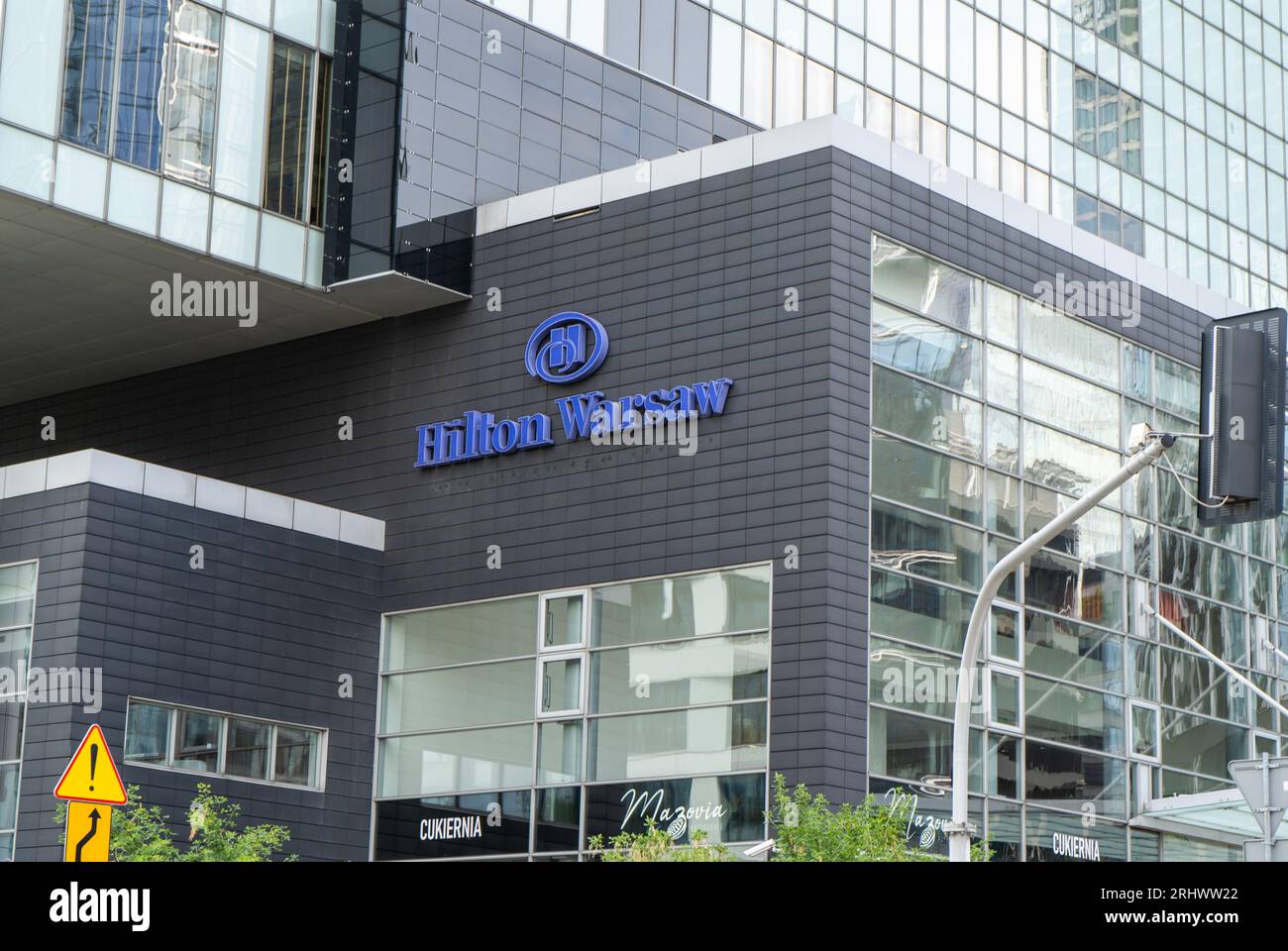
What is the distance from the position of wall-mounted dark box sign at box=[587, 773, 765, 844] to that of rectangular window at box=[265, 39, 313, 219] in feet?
37.2

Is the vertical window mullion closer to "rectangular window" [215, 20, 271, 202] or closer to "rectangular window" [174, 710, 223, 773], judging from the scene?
"rectangular window" [174, 710, 223, 773]

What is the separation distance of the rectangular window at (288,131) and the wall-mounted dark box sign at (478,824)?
10237 millimetres

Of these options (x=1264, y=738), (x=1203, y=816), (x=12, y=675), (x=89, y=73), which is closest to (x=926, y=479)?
(x=1203, y=816)

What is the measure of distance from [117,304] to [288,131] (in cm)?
430

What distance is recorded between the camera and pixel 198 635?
28.6m

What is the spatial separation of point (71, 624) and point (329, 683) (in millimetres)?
4717

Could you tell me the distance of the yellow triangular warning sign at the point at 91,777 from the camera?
14.1 meters

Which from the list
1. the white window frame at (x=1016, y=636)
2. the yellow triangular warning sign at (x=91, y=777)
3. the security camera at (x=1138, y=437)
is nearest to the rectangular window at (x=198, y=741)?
the white window frame at (x=1016, y=636)

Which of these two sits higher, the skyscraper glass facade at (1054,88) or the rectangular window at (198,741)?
the skyscraper glass facade at (1054,88)

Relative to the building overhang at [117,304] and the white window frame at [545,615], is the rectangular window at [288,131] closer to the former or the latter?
the building overhang at [117,304]

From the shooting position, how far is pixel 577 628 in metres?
28.6

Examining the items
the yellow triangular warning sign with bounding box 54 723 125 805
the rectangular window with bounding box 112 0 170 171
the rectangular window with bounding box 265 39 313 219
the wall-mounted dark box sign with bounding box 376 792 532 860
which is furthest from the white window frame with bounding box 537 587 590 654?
the yellow triangular warning sign with bounding box 54 723 125 805
